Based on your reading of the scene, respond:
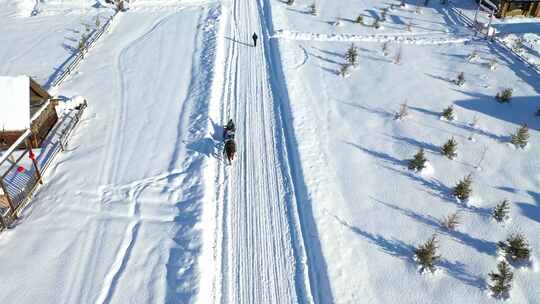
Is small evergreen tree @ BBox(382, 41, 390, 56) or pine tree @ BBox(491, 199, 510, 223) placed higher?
small evergreen tree @ BBox(382, 41, 390, 56)

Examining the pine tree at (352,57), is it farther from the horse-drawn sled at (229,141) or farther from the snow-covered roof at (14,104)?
the snow-covered roof at (14,104)

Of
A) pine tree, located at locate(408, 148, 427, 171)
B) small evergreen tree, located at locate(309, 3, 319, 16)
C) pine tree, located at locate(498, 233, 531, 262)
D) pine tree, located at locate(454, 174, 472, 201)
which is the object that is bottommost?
pine tree, located at locate(498, 233, 531, 262)

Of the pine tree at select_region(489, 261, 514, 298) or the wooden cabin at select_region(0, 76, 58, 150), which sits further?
the wooden cabin at select_region(0, 76, 58, 150)

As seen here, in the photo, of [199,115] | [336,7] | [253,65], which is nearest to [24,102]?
[199,115]

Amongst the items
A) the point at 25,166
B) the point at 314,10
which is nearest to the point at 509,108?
the point at 314,10

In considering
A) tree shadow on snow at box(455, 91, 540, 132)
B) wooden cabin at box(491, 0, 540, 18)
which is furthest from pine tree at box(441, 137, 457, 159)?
wooden cabin at box(491, 0, 540, 18)

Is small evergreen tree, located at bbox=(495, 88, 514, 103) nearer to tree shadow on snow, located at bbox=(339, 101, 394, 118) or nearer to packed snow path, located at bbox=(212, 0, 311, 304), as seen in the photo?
tree shadow on snow, located at bbox=(339, 101, 394, 118)

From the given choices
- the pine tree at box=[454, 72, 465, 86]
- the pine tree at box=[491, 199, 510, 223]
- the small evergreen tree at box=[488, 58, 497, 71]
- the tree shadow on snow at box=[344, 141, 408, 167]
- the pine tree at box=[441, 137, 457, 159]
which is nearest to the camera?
the pine tree at box=[491, 199, 510, 223]
